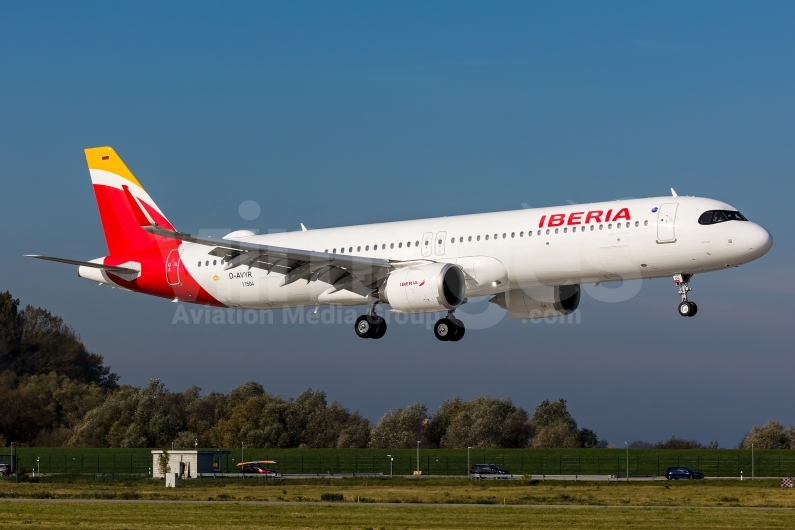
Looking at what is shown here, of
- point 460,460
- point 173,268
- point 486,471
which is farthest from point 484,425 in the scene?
point 173,268

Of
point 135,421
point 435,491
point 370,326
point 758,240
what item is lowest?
point 435,491

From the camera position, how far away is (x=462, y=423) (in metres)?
115

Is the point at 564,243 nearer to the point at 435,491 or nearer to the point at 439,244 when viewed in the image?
the point at 439,244

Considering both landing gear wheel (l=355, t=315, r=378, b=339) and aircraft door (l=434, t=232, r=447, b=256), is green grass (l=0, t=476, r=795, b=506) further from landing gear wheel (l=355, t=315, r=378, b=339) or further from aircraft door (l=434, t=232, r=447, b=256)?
aircraft door (l=434, t=232, r=447, b=256)

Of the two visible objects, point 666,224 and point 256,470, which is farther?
point 256,470

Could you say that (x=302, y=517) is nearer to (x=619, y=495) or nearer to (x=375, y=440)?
(x=619, y=495)

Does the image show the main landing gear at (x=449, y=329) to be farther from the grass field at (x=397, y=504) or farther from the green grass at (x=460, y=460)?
the green grass at (x=460, y=460)

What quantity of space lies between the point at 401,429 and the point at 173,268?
58.3 meters

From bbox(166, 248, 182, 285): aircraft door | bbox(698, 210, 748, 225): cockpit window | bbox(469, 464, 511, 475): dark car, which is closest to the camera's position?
bbox(698, 210, 748, 225): cockpit window

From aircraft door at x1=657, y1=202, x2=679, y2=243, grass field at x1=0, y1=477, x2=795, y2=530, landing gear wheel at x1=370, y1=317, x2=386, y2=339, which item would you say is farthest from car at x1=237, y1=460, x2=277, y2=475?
aircraft door at x1=657, y1=202, x2=679, y2=243

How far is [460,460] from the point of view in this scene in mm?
97062

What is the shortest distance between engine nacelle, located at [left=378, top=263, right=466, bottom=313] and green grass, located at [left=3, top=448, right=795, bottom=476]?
1645 inches

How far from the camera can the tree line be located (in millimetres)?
109625

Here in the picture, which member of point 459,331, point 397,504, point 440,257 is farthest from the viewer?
point 397,504
